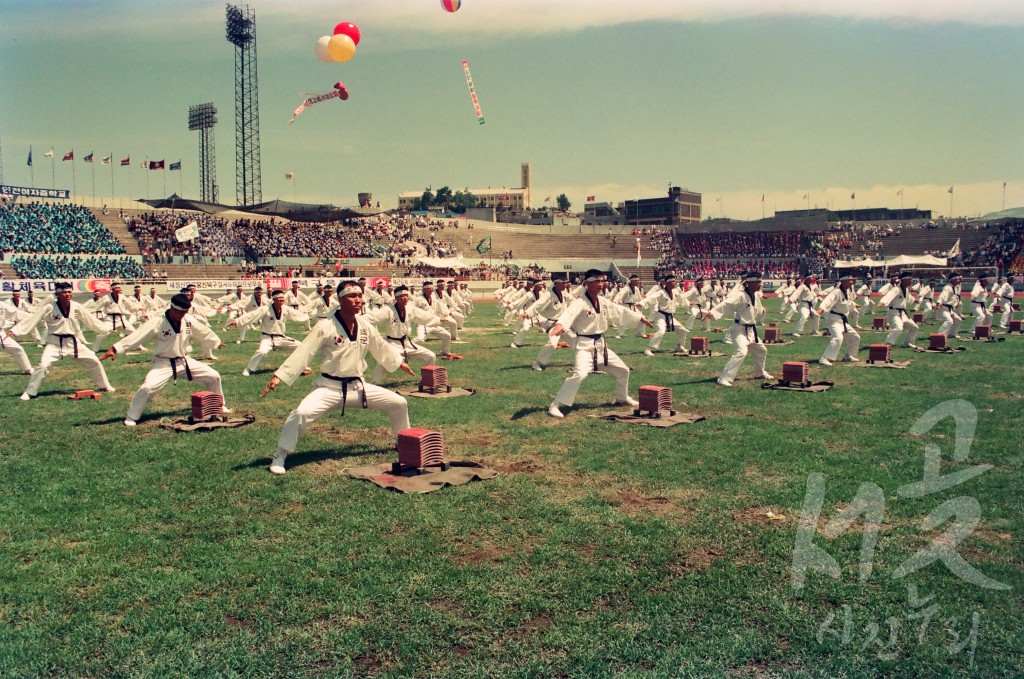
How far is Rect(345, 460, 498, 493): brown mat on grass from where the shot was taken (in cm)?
848

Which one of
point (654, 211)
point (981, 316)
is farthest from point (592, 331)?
point (654, 211)

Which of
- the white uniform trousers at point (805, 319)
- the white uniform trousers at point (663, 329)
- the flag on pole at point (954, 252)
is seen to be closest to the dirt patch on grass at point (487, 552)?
the white uniform trousers at point (663, 329)

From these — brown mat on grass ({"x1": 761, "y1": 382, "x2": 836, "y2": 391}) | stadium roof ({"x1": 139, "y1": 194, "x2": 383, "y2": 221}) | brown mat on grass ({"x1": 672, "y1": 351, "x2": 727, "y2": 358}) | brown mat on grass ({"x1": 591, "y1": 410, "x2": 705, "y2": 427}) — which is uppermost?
stadium roof ({"x1": 139, "y1": 194, "x2": 383, "y2": 221})

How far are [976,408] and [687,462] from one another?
6.49 metres

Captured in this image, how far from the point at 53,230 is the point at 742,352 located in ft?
181

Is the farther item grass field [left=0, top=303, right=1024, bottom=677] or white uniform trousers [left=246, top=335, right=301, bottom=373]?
white uniform trousers [left=246, top=335, right=301, bottom=373]

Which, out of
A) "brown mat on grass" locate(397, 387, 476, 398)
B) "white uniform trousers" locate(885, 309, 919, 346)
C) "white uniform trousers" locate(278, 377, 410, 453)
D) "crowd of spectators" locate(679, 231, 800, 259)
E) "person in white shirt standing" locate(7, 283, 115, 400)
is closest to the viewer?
"white uniform trousers" locate(278, 377, 410, 453)

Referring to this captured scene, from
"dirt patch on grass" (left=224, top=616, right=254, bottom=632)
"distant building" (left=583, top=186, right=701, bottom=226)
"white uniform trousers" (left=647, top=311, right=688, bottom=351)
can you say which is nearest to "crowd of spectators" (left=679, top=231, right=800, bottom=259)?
"distant building" (left=583, top=186, right=701, bottom=226)

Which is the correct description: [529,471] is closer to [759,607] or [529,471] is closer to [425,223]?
[759,607]

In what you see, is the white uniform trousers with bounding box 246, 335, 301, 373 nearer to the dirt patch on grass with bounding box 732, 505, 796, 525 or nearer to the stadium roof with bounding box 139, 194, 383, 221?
the dirt patch on grass with bounding box 732, 505, 796, 525

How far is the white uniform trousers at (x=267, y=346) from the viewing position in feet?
61.0

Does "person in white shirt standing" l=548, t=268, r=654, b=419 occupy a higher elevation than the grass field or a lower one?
higher

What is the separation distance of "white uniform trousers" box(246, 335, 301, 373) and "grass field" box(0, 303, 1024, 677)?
642cm

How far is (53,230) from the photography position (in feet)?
182
